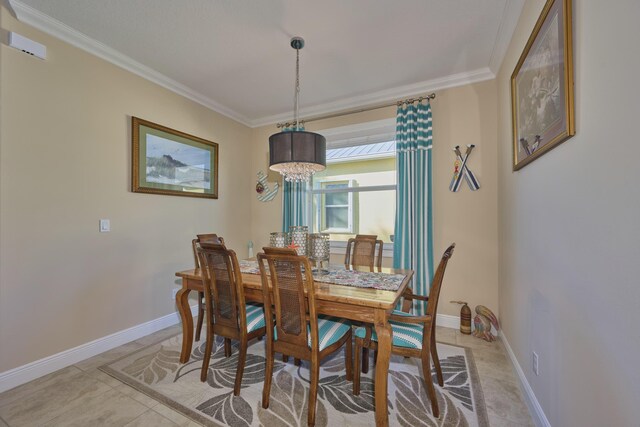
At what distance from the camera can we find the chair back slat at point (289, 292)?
153cm

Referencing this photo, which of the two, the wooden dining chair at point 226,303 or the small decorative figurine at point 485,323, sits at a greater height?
the wooden dining chair at point 226,303

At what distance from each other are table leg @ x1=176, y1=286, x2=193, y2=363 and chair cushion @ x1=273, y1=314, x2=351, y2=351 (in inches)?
35.7

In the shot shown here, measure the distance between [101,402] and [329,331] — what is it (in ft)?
5.31

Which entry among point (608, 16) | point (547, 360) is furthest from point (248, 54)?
point (547, 360)

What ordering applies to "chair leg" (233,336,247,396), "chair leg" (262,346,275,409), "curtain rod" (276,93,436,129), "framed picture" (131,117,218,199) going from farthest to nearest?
"curtain rod" (276,93,436,129) → "framed picture" (131,117,218,199) → "chair leg" (233,336,247,396) → "chair leg" (262,346,275,409)

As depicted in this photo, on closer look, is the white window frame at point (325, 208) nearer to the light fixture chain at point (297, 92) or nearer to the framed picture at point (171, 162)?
the light fixture chain at point (297, 92)

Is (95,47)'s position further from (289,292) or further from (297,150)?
(289,292)

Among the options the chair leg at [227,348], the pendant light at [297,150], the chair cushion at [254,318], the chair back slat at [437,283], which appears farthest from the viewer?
the chair leg at [227,348]

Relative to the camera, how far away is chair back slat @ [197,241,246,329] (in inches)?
70.4

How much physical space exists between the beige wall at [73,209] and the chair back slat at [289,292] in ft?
6.19

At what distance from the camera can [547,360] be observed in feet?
4.87

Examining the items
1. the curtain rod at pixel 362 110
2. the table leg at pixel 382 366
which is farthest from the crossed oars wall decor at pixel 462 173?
the table leg at pixel 382 366

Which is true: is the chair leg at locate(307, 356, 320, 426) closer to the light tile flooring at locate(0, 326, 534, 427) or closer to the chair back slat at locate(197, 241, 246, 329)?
the chair back slat at locate(197, 241, 246, 329)

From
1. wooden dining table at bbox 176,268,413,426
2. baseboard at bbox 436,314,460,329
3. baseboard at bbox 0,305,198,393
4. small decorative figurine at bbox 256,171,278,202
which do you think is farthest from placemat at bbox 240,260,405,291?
small decorative figurine at bbox 256,171,278,202
